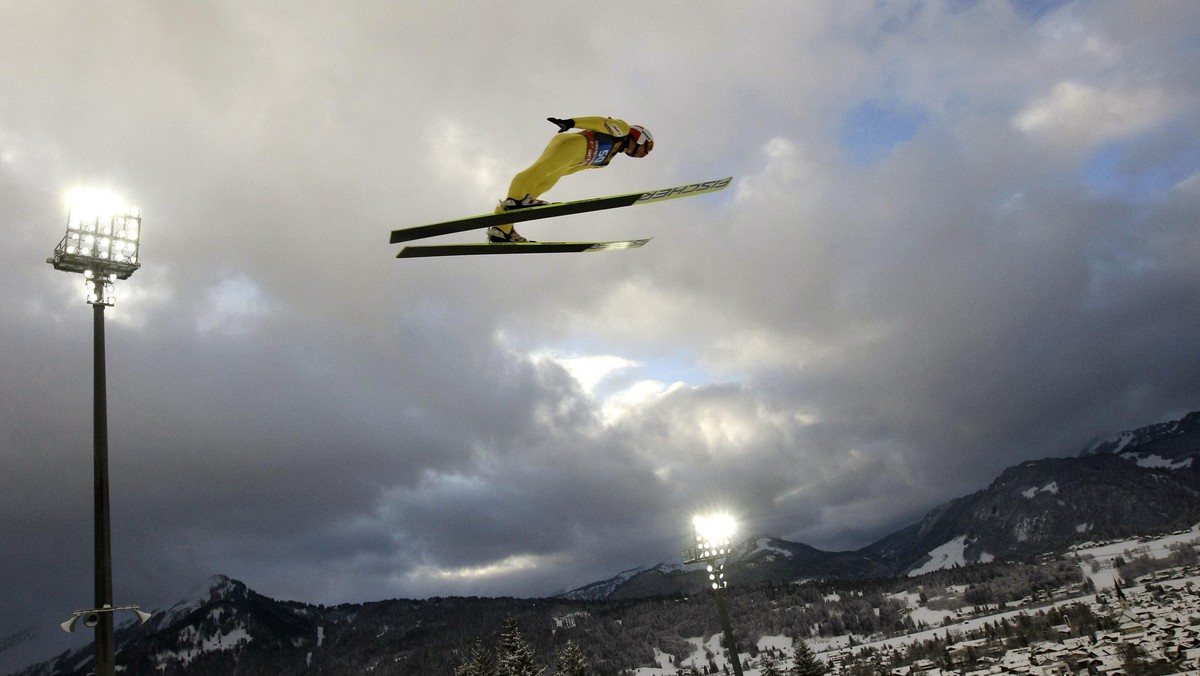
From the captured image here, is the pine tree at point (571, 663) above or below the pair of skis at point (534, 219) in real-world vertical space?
below

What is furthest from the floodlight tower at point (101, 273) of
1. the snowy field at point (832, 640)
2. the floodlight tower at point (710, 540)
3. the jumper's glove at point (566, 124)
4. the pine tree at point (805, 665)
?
the snowy field at point (832, 640)

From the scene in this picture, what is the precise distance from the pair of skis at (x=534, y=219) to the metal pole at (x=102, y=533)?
5966 millimetres

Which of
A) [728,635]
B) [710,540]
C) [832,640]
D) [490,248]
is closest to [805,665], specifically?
[710,540]

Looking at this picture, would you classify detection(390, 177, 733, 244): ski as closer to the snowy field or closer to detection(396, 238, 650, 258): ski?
detection(396, 238, 650, 258): ski

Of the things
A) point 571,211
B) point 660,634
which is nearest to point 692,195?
point 571,211

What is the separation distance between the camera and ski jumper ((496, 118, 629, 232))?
11078 mm

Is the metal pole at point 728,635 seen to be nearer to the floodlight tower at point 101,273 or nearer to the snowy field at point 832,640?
the floodlight tower at point 101,273

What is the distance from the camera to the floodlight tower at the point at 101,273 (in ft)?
35.0

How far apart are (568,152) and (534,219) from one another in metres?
1.35

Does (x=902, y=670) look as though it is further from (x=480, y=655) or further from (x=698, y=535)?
(x=698, y=535)

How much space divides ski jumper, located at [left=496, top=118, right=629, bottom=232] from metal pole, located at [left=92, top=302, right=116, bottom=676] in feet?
26.9

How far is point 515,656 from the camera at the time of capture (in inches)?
1758

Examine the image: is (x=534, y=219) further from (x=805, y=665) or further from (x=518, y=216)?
(x=805, y=665)

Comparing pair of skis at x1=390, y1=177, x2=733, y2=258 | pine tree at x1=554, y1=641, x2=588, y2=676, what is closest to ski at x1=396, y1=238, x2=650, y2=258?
pair of skis at x1=390, y1=177, x2=733, y2=258
